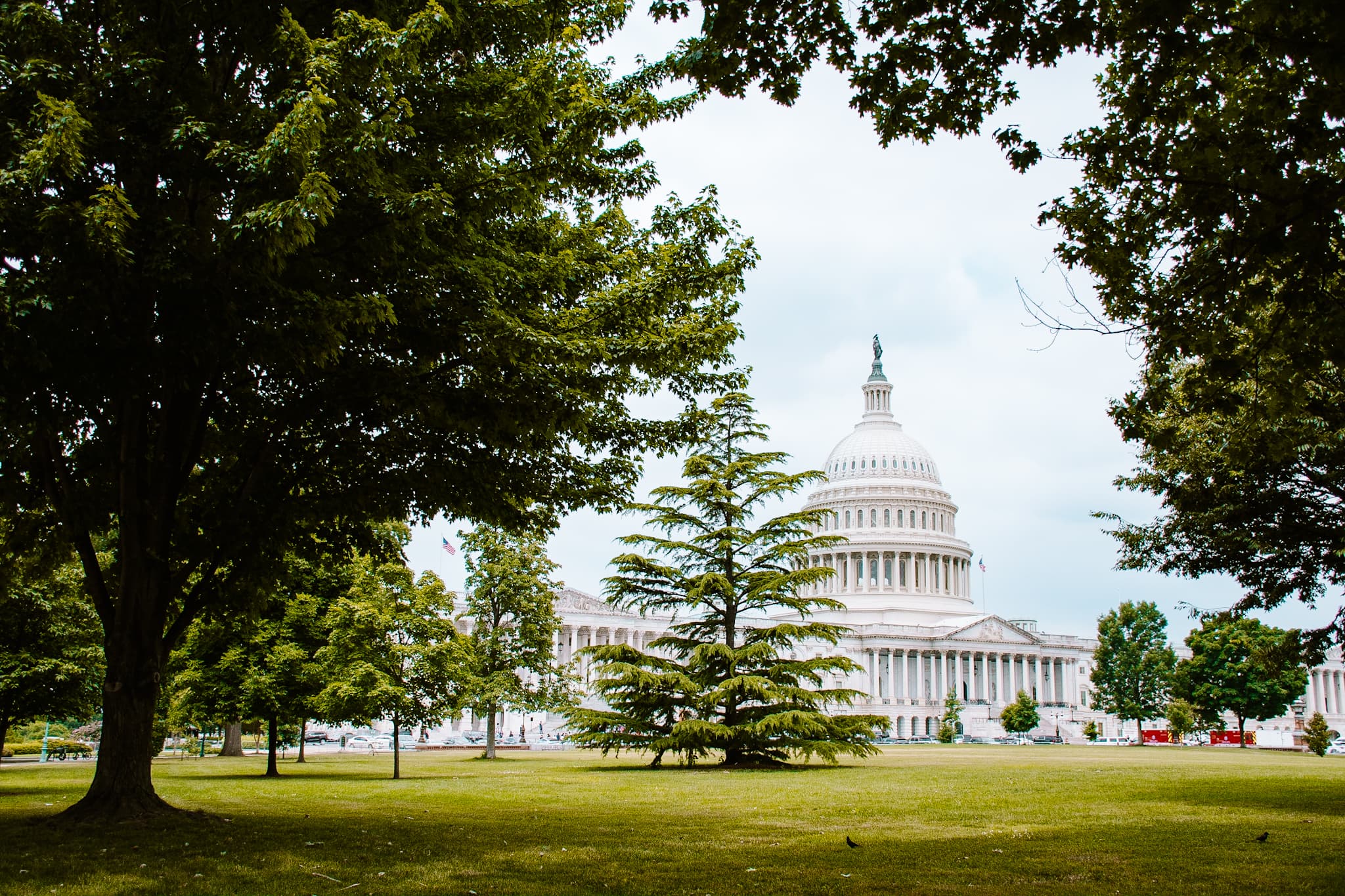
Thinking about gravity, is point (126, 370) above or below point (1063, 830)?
above

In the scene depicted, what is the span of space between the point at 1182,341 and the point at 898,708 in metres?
121

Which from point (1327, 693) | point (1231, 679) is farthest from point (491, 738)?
point (1327, 693)

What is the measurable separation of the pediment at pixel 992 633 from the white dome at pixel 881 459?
69.1 ft

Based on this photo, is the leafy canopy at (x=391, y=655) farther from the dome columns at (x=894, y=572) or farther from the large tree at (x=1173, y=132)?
the dome columns at (x=894, y=572)

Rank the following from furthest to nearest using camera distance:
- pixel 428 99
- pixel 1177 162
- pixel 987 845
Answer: pixel 428 99 < pixel 987 845 < pixel 1177 162

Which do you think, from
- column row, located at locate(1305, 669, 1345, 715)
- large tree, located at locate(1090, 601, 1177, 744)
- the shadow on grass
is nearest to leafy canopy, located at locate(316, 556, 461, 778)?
the shadow on grass

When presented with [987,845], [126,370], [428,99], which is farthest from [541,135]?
[987,845]

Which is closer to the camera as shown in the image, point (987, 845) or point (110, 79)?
point (110, 79)

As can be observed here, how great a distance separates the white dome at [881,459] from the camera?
146625 millimetres

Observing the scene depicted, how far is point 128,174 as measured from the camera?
12.2 meters

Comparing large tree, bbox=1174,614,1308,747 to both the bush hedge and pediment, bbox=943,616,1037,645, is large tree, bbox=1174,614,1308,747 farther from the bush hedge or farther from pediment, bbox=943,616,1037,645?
the bush hedge

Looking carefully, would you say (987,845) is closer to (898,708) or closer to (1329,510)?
(1329,510)

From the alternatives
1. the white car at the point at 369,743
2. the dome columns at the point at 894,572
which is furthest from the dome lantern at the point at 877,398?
the white car at the point at 369,743

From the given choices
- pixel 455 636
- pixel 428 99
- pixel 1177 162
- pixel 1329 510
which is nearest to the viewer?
pixel 1177 162
